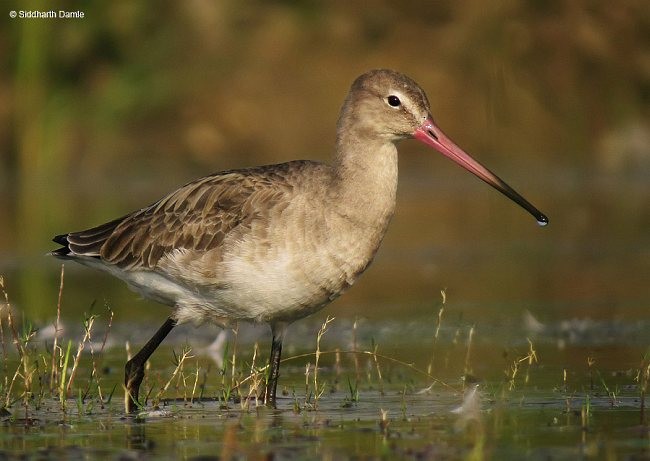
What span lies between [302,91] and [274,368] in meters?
15.2

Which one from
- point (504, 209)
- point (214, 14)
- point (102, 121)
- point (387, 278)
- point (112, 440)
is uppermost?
point (214, 14)

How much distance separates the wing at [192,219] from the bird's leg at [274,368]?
0.66 metres

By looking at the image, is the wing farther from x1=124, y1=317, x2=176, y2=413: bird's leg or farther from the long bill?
the long bill

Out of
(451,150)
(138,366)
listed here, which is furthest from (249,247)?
(451,150)

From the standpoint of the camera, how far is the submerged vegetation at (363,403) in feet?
24.2

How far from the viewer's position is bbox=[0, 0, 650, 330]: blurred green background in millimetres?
23094

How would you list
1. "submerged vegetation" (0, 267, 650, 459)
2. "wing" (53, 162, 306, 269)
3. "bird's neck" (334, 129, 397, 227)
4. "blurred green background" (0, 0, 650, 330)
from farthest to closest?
"blurred green background" (0, 0, 650, 330) → "wing" (53, 162, 306, 269) → "bird's neck" (334, 129, 397, 227) → "submerged vegetation" (0, 267, 650, 459)

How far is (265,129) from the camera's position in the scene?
2400 centimetres

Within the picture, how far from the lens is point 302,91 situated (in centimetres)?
2425

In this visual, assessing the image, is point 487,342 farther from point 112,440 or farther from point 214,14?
point 214,14

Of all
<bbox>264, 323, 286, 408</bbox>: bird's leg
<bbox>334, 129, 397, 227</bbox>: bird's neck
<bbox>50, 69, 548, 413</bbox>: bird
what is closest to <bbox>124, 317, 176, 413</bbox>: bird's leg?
<bbox>50, 69, 548, 413</bbox>: bird

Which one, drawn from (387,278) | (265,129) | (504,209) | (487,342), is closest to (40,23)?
(265,129)

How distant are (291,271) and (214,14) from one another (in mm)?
16269

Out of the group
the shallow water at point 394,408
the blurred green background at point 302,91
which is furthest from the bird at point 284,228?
the blurred green background at point 302,91
